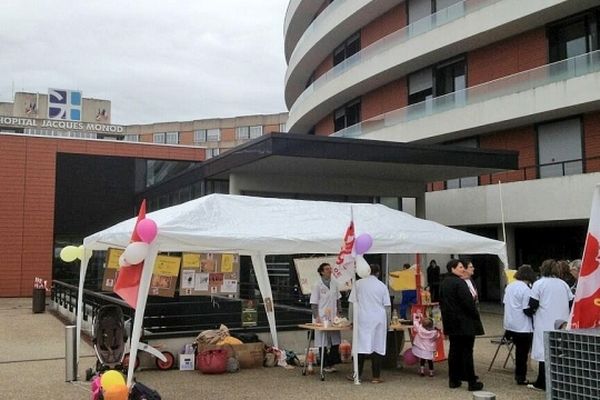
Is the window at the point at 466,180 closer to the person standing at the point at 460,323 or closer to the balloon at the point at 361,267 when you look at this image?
the balloon at the point at 361,267

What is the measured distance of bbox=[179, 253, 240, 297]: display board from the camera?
11234 mm

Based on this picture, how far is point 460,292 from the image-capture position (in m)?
9.08

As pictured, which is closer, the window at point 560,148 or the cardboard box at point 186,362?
the cardboard box at point 186,362

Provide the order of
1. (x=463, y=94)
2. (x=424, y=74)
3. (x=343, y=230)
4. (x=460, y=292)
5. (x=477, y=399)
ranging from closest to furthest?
(x=477, y=399) → (x=460, y=292) → (x=343, y=230) → (x=463, y=94) → (x=424, y=74)

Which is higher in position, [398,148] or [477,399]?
[398,148]

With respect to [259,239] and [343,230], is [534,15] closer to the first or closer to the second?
[343,230]

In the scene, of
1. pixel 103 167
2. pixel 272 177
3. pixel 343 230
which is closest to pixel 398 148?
pixel 272 177

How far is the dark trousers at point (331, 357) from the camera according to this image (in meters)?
10.6

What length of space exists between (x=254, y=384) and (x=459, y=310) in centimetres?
324

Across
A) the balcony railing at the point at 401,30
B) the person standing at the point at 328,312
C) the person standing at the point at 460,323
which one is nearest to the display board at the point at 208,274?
the person standing at the point at 328,312

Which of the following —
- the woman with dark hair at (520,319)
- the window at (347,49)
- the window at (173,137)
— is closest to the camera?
the woman with dark hair at (520,319)

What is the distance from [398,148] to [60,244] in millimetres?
19603

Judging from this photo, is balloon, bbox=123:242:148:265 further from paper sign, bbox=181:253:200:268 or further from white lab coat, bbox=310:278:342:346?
white lab coat, bbox=310:278:342:346

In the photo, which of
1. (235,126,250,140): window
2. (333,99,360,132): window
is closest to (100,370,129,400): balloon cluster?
(333,99,360,132): window
